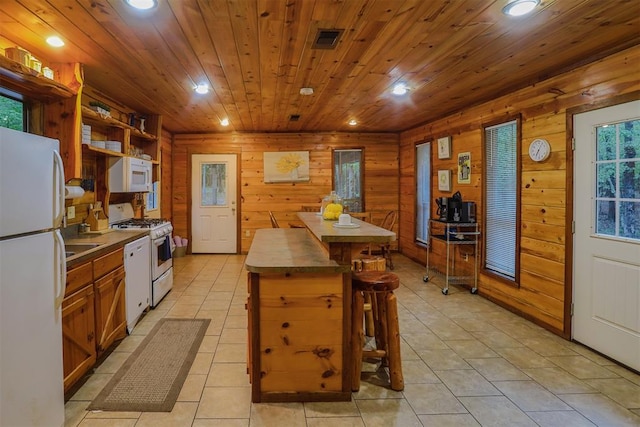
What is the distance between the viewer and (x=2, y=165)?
157 centimetres

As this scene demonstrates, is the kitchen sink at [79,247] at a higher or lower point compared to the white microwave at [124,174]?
lower

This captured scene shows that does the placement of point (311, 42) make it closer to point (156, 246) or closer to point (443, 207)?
point (156, 246)

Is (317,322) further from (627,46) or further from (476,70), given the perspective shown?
(627,46)

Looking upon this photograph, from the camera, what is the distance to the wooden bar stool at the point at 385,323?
2428 millimetres

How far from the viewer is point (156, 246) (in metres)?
4.05

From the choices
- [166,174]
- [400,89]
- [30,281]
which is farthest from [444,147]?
[30,281]

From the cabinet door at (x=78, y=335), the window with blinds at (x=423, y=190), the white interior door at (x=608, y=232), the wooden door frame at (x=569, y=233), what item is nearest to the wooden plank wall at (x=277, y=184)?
the window with blinds at (x=423, y=190)

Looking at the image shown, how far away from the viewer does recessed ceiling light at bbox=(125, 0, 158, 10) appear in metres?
2.08

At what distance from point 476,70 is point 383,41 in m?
1.12

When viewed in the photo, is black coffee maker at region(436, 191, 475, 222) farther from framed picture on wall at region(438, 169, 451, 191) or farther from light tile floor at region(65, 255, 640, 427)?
light tile floor at region(65, 255, 640, 427)

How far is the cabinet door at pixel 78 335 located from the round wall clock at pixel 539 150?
12.6ft

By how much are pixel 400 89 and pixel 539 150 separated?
1.47m

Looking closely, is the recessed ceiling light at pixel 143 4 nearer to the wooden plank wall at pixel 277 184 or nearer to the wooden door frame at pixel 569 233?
the wooden door frame at pixel 569 233

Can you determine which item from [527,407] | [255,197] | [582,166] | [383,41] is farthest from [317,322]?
[255,197]
